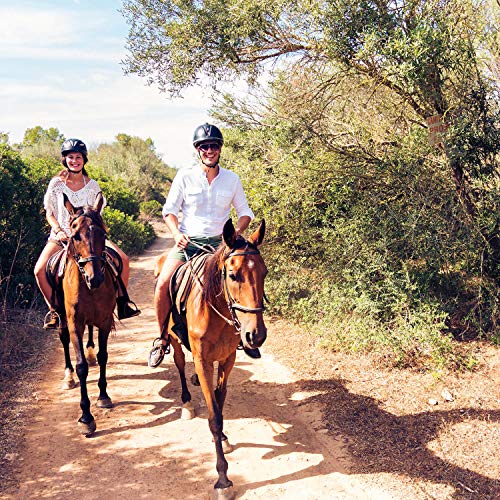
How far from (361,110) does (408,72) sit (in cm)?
249

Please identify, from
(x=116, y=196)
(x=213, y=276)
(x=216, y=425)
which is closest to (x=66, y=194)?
(x=213, y=276)

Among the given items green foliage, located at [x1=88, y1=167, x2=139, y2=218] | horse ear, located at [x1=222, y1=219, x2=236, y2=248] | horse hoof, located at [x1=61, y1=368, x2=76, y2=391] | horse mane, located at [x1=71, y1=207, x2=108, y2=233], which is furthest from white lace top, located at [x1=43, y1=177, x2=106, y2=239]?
green foliage, located at [x1=88, y1=167, x2=139, y2=218]

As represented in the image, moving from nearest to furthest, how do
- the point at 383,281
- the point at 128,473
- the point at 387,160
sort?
the point at 128,473, the point at 383,281, the point at 387,160

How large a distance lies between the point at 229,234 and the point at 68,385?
13.6ft

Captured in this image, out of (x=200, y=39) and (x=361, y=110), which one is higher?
(x=200, y=39)

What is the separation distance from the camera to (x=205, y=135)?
4734 millimetres

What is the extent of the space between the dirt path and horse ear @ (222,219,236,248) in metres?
2.29

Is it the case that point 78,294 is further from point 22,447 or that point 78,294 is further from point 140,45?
point 140,45

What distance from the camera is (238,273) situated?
362 centimetres

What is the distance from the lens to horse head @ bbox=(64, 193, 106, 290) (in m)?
4.89

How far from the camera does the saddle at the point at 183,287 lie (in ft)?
15.2

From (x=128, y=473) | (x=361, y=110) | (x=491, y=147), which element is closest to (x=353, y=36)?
(x=361, y=110)

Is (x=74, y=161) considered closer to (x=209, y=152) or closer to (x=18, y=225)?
(x=209, y=152)

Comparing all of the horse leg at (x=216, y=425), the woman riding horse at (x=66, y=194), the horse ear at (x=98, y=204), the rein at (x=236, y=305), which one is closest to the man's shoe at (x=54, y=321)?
the woman riding horse at (x=66, y=194)
